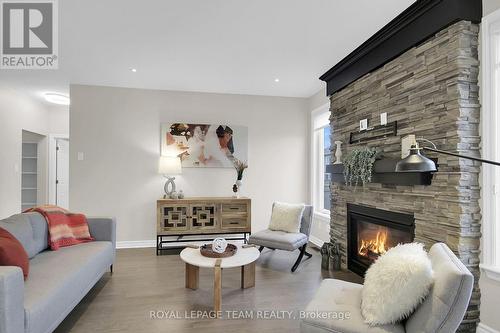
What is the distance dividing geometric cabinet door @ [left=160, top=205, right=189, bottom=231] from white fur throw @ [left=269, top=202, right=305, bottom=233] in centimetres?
133

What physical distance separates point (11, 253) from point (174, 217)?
2.46m

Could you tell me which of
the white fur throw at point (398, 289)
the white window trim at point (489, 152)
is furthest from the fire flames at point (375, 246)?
the white fur throw at point (398, 289)

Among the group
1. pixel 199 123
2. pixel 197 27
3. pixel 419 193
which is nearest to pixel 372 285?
pixel 419 193

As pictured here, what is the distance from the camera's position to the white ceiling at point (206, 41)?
2.45 metres

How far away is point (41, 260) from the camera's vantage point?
2.50 m

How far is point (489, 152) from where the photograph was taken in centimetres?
205

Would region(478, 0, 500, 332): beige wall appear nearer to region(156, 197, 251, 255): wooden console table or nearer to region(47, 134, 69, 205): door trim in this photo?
region(156, 197, 251, 255): wooden console table

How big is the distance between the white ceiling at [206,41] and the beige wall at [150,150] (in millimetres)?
371

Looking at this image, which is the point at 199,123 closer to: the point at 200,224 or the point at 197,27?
the point at 200,224

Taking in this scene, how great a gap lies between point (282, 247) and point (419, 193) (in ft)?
5.61

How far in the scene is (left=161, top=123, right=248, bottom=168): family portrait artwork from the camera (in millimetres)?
4762

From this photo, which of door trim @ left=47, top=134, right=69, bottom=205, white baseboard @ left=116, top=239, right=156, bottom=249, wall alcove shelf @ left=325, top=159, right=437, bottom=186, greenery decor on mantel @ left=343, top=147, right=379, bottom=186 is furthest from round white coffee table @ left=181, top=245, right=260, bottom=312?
door trim @ left=47, top=134, right=69, bottom=205

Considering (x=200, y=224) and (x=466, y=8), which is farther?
(x=200, y=224)

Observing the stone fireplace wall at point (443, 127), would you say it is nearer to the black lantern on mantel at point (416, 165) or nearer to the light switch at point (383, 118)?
the light switch at point (383, 118)
